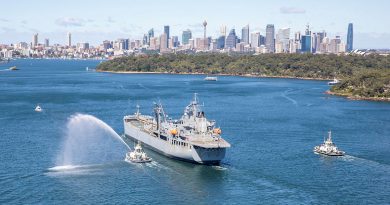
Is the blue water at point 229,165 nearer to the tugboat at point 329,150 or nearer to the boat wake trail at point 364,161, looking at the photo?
the boat wake trail at point 364,161

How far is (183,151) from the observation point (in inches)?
1932

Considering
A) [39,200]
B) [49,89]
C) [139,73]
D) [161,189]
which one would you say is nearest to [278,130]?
[161,189]

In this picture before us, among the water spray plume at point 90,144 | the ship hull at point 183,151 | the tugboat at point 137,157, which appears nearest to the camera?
the ship hull at point 183,151

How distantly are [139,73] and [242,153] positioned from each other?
148 meters

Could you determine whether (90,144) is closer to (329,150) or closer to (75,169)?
(75,169)

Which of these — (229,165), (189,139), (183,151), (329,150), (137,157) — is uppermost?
(189,139)

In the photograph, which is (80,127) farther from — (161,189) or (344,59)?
(344,59)

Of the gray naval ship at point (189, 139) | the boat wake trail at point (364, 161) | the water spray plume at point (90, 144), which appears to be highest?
the gray naval ship at point (189, 139)

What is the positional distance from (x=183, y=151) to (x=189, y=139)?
1161 mm

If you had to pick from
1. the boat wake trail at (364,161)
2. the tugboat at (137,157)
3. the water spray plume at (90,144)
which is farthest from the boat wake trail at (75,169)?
the boat wake trail at (364,161)

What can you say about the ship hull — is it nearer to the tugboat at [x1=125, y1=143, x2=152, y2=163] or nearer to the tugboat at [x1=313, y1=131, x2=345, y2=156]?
the tugboat at [x1=125, y1=143, x2=152, y2=163]

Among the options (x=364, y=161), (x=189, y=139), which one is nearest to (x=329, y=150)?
(x=364, y=161)

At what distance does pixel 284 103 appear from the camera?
98688 millimetres

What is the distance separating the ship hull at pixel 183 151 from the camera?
1881 inches
